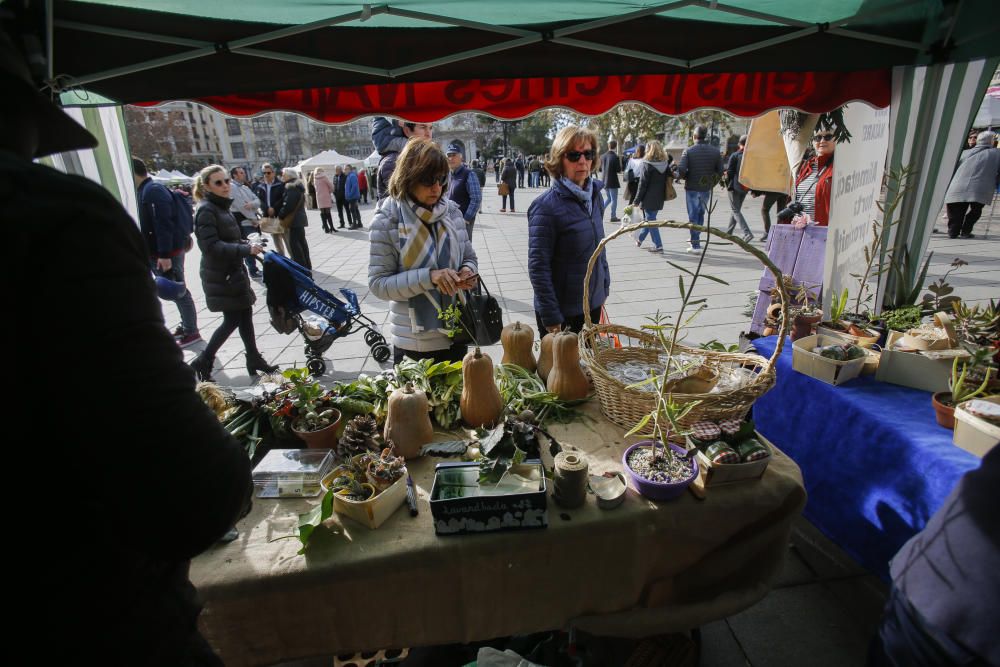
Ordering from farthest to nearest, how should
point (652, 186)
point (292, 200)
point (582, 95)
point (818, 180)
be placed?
point (652, 186), point (292, 200), point (818, 180), point (582, 95)

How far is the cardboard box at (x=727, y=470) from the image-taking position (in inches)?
58.2

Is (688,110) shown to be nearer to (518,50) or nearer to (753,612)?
(518,50)

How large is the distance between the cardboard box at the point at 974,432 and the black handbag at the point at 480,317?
183cm

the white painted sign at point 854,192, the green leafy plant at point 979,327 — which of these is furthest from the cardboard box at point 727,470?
the white painted sign at point 854,192

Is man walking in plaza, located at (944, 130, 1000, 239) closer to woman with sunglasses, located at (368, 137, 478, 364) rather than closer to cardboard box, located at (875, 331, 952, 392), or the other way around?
cardboard box, located at (875, 331, 952, 392)

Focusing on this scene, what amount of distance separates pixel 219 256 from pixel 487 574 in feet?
12.1

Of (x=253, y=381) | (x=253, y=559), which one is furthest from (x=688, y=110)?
(x=253, y=381)

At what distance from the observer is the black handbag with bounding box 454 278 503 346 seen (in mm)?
2578

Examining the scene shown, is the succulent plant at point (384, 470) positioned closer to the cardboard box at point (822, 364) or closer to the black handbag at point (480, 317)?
the black handbag at point (480, 317)

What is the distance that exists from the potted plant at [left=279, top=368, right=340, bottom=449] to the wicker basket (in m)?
0.98

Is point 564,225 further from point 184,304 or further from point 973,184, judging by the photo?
point 973,184

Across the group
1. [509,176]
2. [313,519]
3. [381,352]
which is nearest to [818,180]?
[381,352]

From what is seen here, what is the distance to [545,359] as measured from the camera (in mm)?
2129

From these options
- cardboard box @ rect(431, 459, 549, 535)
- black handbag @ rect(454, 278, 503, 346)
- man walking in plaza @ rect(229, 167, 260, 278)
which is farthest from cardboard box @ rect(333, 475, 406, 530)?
man walking in plaza @ rect(229, 167, 260, 278)
